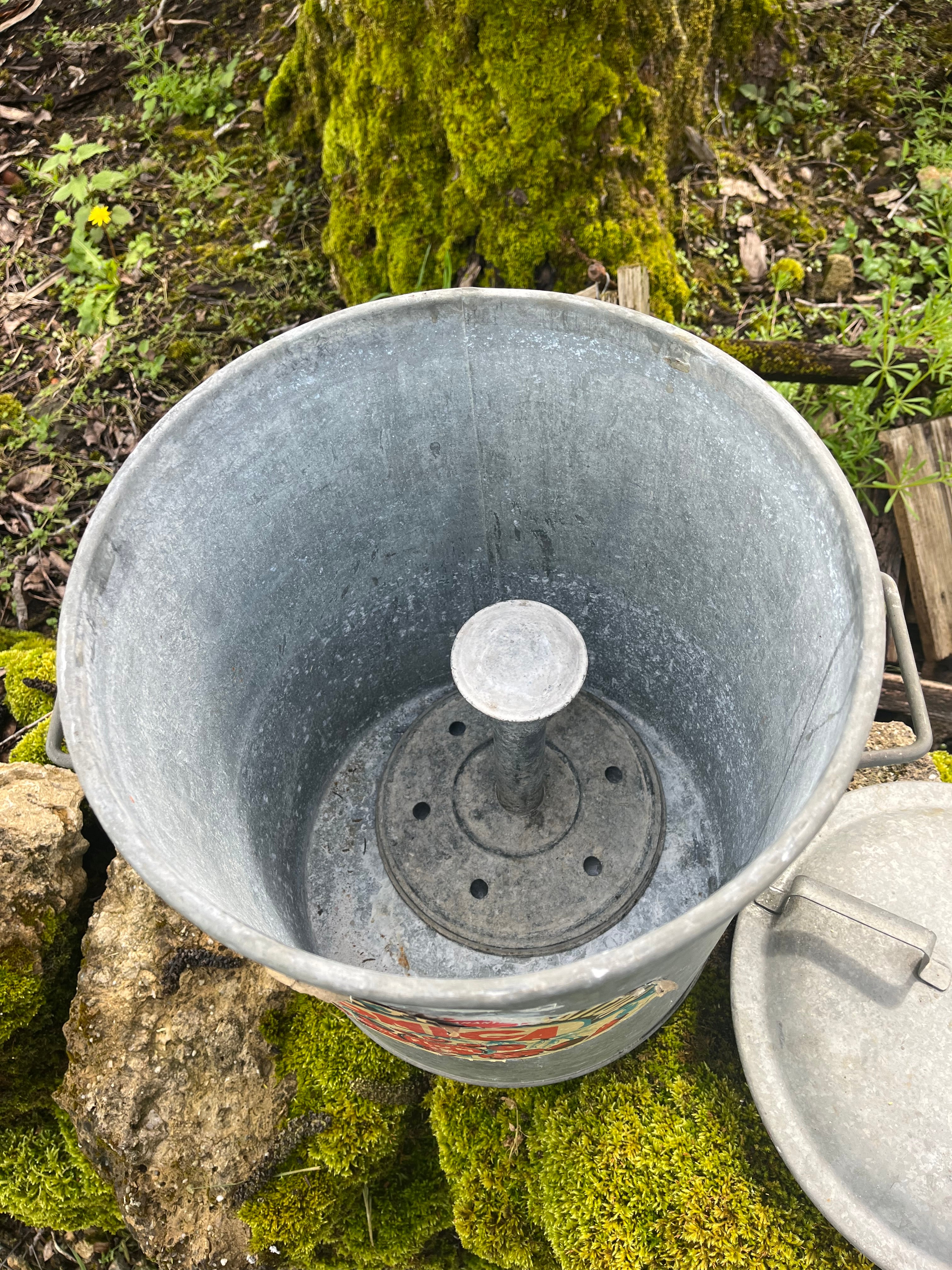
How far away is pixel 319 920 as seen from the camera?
1.95 meters

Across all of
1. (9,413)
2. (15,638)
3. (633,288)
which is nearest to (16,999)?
(15,638)

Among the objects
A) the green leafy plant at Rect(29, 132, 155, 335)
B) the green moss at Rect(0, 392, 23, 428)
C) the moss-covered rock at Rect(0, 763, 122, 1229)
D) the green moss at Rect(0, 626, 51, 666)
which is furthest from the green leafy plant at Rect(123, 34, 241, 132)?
the moss-covered rock at Rect(0, 763, 122, 1229)

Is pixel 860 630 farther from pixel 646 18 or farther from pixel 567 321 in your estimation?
pixel 646 18

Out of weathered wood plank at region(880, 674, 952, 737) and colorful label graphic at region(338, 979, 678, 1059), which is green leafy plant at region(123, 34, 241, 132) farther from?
colorful label graphic at region(338, 979, 678, 1059)

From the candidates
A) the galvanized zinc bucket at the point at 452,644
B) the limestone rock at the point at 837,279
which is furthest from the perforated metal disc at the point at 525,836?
the limestone rock at the point at 837,279

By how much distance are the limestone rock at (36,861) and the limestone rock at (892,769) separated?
180 cm

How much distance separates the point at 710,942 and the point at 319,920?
993mm

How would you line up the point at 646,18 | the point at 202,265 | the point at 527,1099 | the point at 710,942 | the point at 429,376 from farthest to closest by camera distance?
the point at 202,265
the point at 646,18
the point at 527,1099
the point at 429,376
the point at 710,942

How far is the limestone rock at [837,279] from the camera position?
276cm

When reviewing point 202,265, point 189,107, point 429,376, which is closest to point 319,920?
point 429,376

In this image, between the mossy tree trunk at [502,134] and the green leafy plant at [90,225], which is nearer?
the mossy tree trunk at [502,134]

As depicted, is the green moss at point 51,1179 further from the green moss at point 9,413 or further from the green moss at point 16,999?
the green moss at point 9,413

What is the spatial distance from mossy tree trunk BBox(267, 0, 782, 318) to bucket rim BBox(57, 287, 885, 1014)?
1.08 metres

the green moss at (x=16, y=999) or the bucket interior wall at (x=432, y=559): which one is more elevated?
the bucket interior wall at (x=432, y=559)
